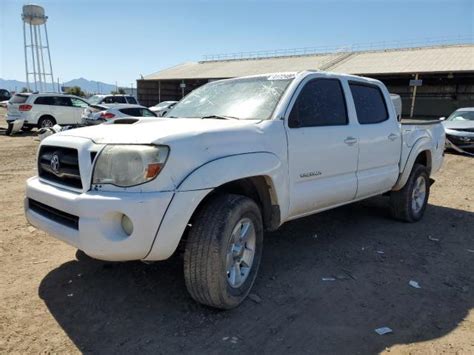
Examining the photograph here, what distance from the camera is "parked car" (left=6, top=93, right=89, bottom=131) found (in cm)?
1792

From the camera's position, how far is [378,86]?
557cm

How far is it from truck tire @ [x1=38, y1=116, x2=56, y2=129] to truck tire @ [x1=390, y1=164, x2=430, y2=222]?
16225mm

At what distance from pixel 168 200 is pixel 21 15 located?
5780cm

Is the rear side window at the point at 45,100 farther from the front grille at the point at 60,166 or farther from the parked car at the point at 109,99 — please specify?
the front grille at the point at 60,166

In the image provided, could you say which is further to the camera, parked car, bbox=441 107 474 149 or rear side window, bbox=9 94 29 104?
rear side window, bbox=9 94 29 104

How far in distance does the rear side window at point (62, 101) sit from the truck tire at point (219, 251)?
17524 mm

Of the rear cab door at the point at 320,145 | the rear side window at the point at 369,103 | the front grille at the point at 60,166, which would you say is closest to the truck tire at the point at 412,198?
the rear side window at the point at 369,103

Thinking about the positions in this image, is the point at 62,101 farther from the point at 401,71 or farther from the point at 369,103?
the point at 401,71

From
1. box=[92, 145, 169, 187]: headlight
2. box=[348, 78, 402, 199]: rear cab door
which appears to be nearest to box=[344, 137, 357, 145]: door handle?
box=[348, 78, 402, 199]: rear cab door

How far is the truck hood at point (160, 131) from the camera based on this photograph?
301 cm

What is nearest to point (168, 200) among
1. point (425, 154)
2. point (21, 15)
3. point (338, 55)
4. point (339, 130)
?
point (339, 130)

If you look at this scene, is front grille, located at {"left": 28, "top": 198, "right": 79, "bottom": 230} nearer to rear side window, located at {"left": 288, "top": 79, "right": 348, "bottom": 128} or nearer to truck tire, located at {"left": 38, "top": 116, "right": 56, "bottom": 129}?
rear side window, located at {"left": 288, "top": 79, "right": 348, "bottom": 128}

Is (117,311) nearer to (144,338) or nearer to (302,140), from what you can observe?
(144,338)

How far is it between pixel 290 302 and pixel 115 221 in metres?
1.61
